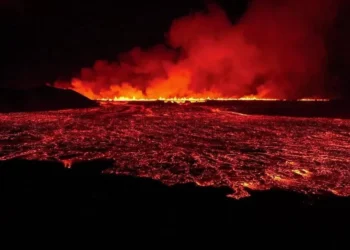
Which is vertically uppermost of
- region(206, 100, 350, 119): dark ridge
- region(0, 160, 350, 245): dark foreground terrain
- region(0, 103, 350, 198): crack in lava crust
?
region(206, 100, 350, 119): dark ridge

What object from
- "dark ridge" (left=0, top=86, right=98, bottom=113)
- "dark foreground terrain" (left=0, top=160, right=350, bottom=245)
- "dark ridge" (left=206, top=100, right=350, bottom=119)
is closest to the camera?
"dark foreground terrain" (left=0, top=160, right=350, bottom=245)

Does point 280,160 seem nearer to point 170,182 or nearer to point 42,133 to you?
point 170,182

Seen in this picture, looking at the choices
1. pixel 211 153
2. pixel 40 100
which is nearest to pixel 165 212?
pixel 211 153

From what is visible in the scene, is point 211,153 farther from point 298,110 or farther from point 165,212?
point 298,110

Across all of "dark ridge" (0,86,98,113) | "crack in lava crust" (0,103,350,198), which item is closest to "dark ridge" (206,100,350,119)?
"crack in lava crust" (0,103,350,198)

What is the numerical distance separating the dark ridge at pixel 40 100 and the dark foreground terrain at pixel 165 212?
45919 mm

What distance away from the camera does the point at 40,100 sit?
2340 inches

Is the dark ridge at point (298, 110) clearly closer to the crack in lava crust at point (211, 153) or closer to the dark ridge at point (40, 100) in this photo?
the crack in lava crust at point (211, 153)

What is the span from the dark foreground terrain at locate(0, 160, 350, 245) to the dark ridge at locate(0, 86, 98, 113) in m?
45.9

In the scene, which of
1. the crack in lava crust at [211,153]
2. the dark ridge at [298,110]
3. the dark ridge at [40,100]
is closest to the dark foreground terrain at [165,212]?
the crack in lava crust at [211,153]

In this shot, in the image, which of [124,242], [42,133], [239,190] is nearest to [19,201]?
[124,242]

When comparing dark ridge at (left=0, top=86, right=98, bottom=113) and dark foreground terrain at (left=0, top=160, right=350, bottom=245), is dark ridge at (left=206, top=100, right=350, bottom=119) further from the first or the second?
dark foreground terrain at (left=0, top=160, right=350, bottom=245)

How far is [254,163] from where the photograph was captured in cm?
1552

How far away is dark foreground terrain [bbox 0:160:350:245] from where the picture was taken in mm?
8383
